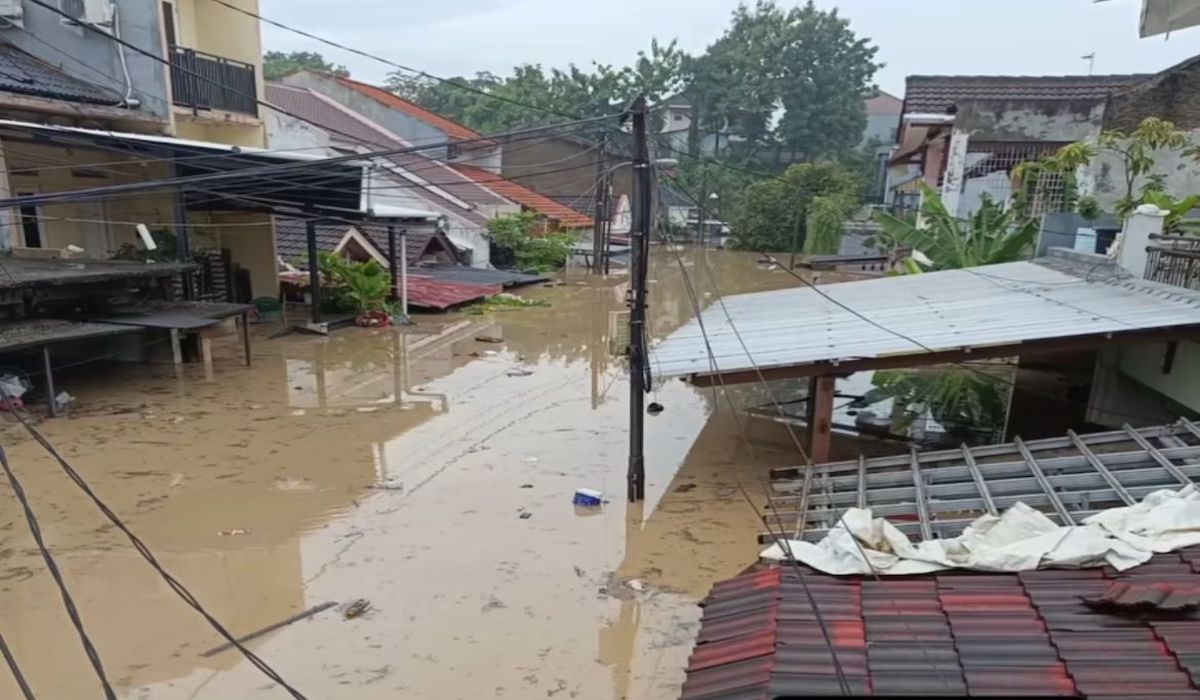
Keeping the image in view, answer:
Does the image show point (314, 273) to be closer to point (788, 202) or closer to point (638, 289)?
point (638, 289)

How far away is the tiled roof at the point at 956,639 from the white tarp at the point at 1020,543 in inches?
3.8

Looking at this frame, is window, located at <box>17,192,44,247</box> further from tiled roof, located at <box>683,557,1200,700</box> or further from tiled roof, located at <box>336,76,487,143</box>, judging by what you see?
tiled roof, located at <box>336,76,487,143</box>

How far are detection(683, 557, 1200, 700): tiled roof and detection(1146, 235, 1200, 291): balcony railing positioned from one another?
5.98 meters

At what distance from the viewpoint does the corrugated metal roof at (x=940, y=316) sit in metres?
7.58

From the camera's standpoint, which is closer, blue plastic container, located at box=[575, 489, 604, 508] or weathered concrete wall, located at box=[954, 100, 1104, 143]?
blue plastic container, located at box=[575, 489, 604, 508]

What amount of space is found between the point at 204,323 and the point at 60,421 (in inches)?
111

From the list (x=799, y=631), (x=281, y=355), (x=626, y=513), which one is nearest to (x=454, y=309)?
(x=281, y=355)

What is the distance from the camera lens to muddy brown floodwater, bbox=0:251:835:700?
5508 mm

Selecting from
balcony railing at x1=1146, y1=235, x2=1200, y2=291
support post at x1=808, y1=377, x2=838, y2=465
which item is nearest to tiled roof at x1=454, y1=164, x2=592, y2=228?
balcony railing at x1=1146, y1=235, x2=1200, y2=291

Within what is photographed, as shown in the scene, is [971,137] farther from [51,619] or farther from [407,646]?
[51,619]

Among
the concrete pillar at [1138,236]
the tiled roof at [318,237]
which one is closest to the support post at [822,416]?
the concrete pillar at [1138,236]

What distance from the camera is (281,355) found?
15.2m

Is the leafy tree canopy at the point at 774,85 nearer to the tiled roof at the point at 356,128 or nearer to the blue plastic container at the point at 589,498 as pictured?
the tiled roof at the point at 356,128

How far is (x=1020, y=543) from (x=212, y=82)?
55.8 feet
